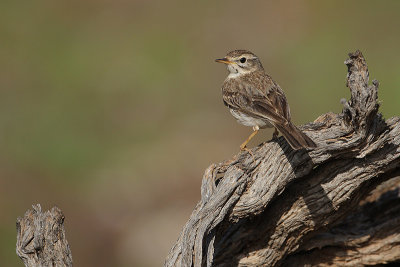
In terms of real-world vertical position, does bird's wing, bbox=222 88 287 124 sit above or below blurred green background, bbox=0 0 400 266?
below

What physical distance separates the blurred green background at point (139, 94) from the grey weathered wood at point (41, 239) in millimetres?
7706

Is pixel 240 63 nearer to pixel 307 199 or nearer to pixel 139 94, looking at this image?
pixel 307 199

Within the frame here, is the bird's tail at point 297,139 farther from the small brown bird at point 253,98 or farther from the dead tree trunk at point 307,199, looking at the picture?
the dead tree trunk at point 307,199

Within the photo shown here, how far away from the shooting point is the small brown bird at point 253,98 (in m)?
10.4

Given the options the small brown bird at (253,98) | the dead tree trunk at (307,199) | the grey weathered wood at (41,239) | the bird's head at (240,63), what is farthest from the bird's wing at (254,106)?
the grey weathered wood at (41,239)

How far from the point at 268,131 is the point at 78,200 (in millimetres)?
5148

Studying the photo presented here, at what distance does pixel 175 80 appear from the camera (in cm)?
2320

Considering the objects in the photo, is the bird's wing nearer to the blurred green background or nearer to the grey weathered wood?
the grey weathered wood

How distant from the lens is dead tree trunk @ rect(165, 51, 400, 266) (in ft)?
29.5

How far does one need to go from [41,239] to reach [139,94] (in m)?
14.6

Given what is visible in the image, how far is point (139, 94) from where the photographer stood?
75.2 feet

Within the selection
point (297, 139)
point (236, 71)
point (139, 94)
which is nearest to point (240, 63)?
point (236, 71)

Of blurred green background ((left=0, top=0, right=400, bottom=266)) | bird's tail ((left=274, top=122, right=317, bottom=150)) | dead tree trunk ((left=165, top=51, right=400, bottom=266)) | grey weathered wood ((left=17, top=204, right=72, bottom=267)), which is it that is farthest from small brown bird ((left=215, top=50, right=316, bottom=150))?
blurred green background ((left=0, top=0, right=400, bottom=266))

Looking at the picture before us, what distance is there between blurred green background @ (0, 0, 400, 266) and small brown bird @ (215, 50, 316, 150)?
5238 mm
